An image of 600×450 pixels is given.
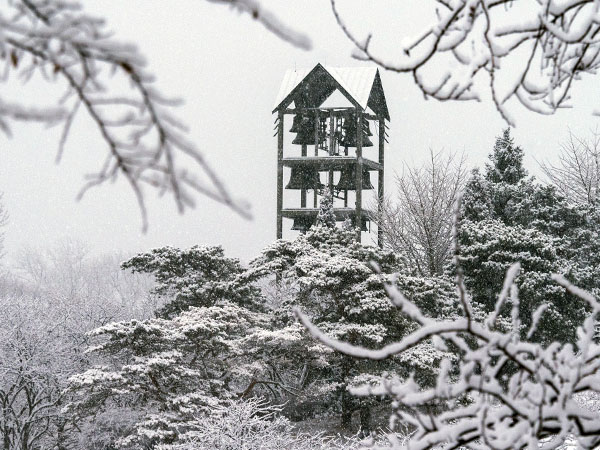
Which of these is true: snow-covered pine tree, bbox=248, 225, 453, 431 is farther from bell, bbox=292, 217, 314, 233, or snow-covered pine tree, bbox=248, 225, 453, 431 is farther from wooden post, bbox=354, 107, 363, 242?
bell, bbox=292, 217, 314, 233

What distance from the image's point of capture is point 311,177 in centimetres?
2462

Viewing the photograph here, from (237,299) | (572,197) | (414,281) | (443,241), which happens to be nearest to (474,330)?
(414,281)

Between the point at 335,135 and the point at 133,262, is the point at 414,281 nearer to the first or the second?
the point at 133,262

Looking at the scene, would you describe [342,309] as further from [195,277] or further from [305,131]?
[305,131]

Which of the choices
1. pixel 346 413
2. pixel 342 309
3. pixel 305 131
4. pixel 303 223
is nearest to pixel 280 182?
pixel 303 223

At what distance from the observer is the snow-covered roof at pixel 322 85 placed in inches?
934

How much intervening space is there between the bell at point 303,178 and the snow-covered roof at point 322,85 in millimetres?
2370

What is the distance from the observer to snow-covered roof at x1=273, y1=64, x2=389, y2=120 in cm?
2371

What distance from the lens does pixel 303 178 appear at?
24594 mm

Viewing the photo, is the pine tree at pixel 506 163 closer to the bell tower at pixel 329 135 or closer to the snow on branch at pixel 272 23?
the bell tower at pixel 329 135

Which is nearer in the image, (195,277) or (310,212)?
(195,277)

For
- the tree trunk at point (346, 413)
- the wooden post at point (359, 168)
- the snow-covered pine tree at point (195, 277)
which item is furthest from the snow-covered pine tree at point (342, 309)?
the wooden post at point (359, 168)

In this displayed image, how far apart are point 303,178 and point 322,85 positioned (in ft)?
11.3

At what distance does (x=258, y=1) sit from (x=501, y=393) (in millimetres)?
1522
